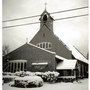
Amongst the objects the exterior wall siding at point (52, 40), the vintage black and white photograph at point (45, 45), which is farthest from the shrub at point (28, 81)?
the exterior wall siding at point (52, 40)

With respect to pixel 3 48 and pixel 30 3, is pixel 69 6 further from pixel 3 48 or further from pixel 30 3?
pixel 3 48

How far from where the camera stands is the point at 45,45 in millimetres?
2896

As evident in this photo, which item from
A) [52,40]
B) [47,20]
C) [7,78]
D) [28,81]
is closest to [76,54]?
[52,40]

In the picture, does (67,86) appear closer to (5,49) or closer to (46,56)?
(46,56)

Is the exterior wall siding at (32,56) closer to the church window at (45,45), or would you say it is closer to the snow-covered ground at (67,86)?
the church window at (45,45)

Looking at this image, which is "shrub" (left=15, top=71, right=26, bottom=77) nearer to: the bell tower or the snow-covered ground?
the snow-covered ground

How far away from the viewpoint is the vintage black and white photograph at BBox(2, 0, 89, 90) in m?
2.71

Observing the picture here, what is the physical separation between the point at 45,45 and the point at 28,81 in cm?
44

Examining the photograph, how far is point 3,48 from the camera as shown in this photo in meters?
3.08

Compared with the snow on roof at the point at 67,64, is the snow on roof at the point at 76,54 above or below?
above

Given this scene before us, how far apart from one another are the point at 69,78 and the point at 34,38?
596 mm

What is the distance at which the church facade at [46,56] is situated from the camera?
9.03 feet

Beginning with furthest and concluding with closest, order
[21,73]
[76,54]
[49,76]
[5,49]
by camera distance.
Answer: [5,49] < [21,73] < [49,76] < [76,54]

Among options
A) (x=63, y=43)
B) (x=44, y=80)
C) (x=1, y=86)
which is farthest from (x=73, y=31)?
(x=1, y=86)
